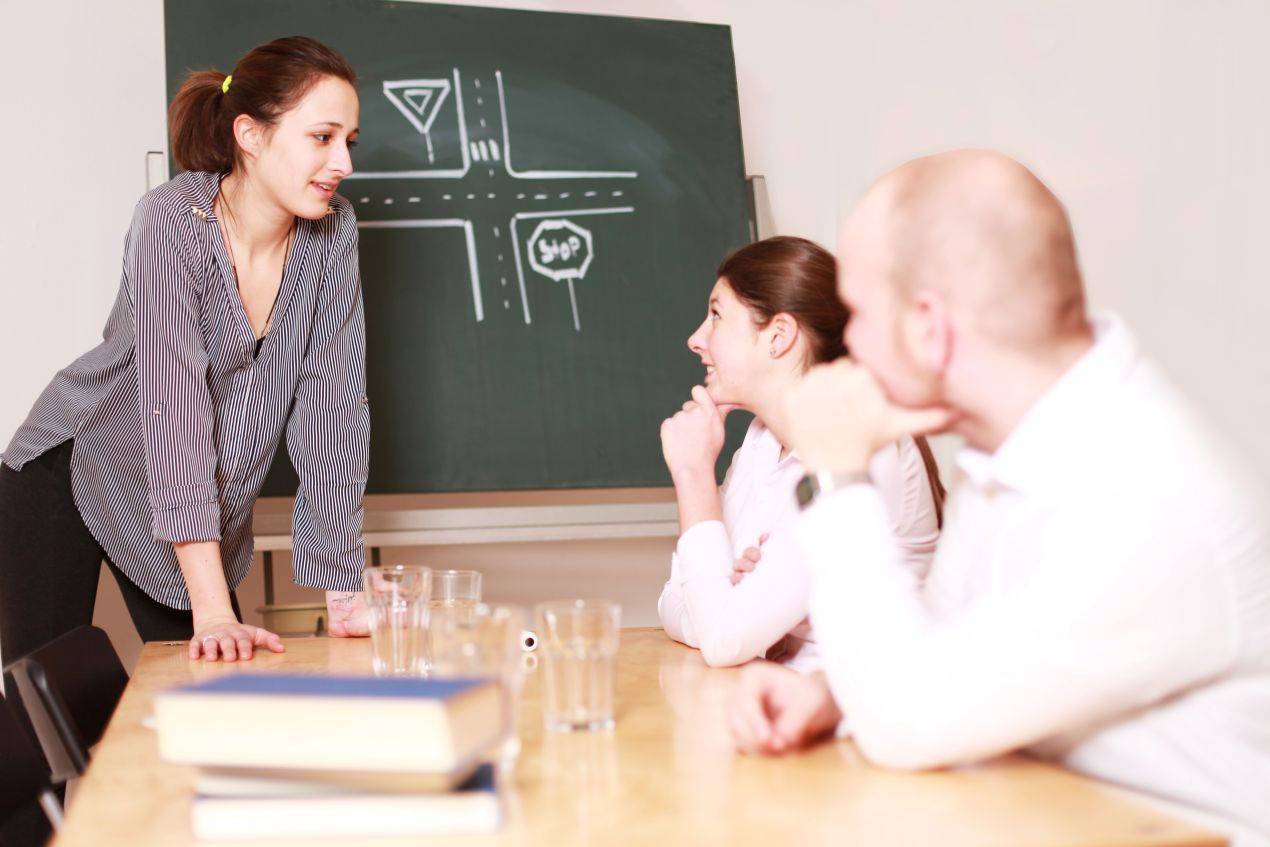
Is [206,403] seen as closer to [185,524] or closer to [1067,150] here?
[185,524]

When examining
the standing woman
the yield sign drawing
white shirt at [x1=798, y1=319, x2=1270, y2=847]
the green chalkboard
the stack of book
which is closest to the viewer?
the stack of book

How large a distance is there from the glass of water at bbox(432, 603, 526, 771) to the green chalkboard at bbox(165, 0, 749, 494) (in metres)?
1.85

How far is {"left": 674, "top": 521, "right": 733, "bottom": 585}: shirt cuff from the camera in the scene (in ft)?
5.40

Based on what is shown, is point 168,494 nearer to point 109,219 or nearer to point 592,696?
point 592,696

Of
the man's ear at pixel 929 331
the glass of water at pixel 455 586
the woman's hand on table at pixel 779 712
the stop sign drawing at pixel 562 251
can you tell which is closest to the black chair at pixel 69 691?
the glass of water at pixel 455 586

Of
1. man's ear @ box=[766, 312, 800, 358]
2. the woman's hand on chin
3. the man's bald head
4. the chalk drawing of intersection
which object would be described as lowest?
the woman's hand on chin

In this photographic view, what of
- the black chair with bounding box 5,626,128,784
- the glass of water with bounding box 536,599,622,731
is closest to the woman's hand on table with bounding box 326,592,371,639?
the black chair with bounding box 5,626,128,784

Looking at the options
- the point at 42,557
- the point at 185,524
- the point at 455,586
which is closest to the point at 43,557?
the point at 42,557

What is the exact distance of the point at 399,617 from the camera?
4.47 ft

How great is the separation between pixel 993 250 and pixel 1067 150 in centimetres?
260

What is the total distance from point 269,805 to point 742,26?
3.18 m

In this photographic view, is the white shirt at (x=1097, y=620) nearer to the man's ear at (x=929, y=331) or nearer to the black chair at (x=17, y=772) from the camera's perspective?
the man's ear at (x=929, y=331)

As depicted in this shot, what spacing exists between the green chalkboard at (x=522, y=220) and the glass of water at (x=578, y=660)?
1.72 metres

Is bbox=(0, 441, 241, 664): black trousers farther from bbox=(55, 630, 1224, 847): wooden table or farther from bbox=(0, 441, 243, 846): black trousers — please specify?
bbox=(55, 630, 1224, 847): wooden table
